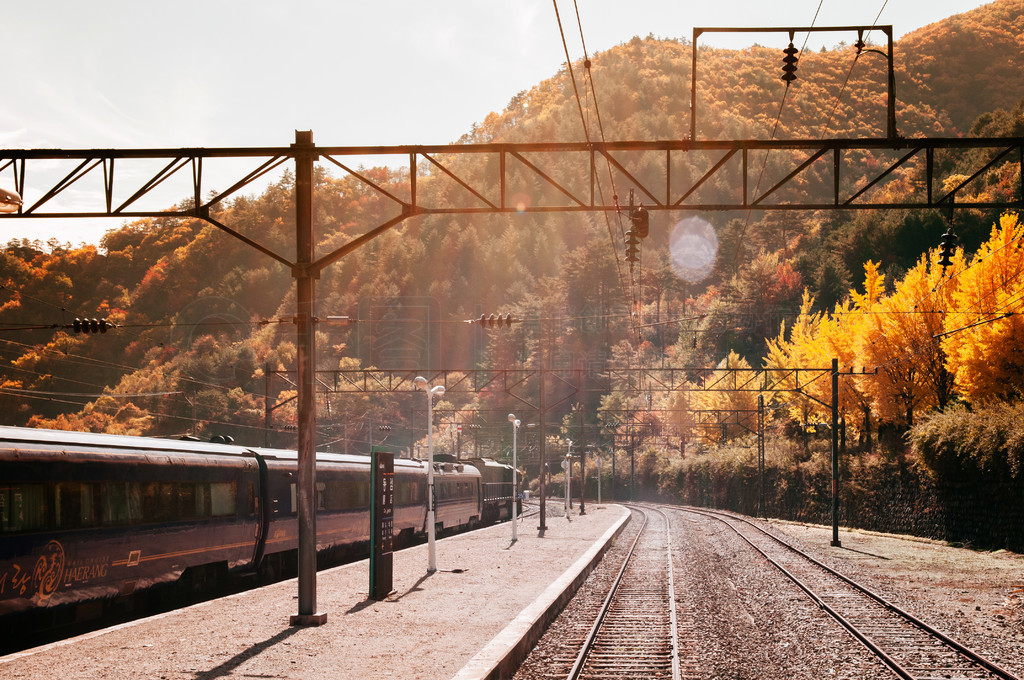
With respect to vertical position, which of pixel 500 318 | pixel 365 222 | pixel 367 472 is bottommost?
pixel 367 472

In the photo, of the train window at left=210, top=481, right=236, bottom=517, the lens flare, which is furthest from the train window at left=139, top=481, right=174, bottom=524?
the lens flare

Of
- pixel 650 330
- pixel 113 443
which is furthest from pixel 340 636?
pixel 650 330

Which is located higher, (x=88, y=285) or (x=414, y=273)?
(x=414, y=273)

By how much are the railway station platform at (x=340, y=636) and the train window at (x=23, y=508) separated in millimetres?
1875

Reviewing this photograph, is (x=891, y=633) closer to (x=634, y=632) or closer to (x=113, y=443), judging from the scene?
(x=634, y=632)

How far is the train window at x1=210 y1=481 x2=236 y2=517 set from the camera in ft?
68.1

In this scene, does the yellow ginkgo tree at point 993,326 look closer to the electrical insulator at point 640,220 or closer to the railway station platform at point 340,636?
the electrical insulator at point 640,220

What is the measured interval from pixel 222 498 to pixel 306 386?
21.2ft

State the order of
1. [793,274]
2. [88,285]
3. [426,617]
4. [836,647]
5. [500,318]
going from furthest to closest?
[793,274] < [88,285] < [500,318] < [426,617] < [836,647]

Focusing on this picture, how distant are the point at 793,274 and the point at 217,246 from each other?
67304 mm

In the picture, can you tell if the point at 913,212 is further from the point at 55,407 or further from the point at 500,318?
the point at 55,407

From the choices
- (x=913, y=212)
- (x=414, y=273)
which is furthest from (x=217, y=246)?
(x=913, y=212)

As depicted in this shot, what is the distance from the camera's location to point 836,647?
1539 cm

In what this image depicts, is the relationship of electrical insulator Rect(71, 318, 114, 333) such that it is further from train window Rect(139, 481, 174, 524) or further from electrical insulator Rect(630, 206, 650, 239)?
electrical insulator Rect(630, 206, 650, 239)
